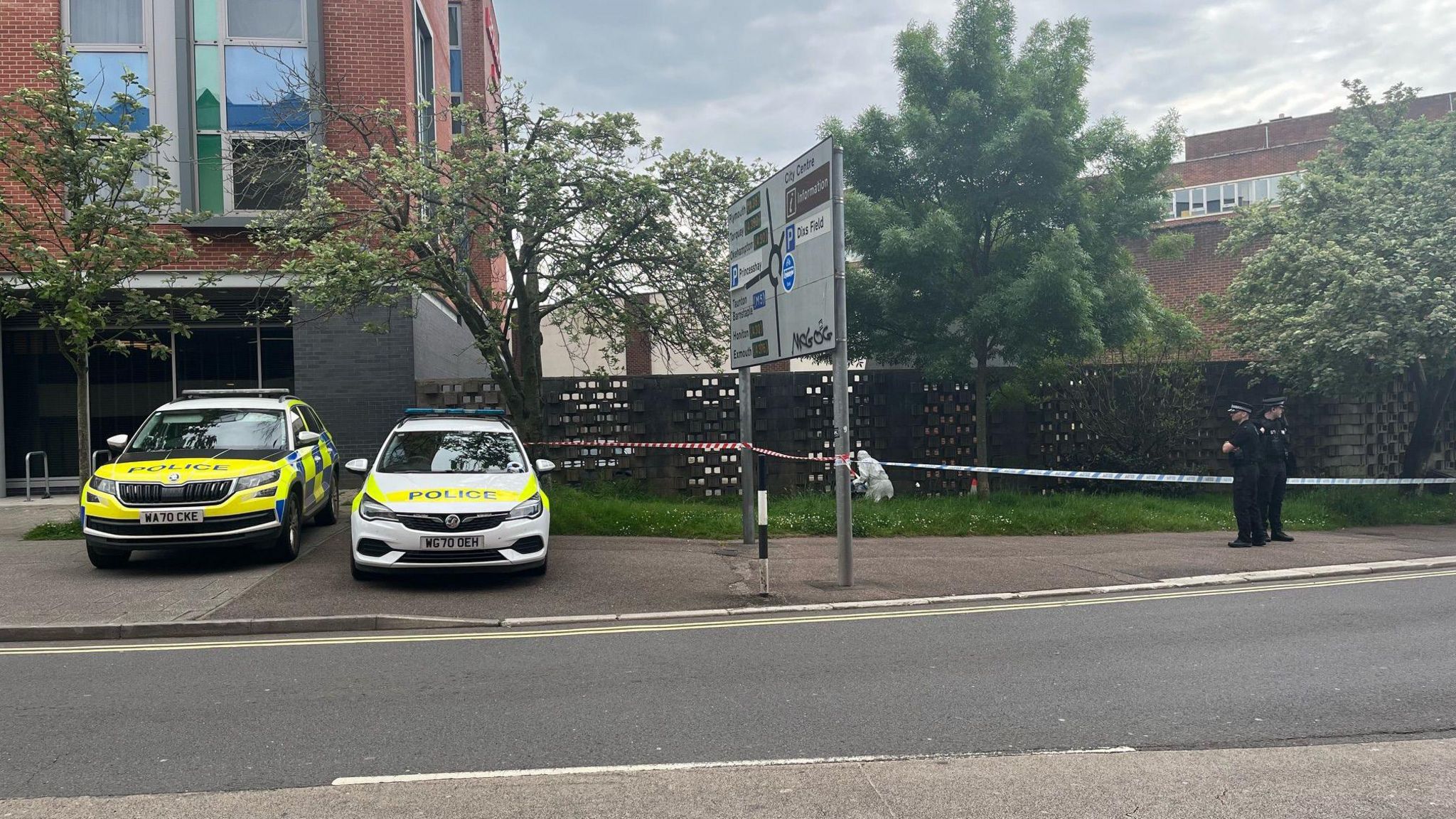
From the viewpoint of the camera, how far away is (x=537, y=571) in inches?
408

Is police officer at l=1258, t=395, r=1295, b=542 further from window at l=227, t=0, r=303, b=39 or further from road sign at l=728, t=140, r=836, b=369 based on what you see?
window at l=227, t=0, r=303, b=39

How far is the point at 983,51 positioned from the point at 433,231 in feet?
27.5

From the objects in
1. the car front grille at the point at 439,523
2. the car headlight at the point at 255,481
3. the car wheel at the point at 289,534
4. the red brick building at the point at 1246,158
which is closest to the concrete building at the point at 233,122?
the car wheel at the point at 289,534

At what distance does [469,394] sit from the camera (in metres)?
17.0

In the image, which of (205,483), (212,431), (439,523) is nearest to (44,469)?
(212,431)

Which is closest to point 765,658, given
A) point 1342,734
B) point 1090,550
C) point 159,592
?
point 1342,734

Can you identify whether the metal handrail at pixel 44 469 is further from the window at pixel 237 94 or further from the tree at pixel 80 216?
the window at pixel 237 94

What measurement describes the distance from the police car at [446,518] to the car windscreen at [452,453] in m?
0.02

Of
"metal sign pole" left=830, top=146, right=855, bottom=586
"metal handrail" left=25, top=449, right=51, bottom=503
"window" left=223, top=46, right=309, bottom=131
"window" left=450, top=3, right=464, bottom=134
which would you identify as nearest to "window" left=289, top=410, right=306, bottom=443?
"metal sign pole" left=830, top=146, right=855, bottom=586

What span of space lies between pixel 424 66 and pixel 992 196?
42.4 feet

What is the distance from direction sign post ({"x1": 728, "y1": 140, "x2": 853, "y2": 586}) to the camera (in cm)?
992

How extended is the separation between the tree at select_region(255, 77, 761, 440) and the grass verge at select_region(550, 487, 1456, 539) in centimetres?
183

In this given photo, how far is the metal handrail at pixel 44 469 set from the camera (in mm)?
16328

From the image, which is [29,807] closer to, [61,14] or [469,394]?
[469,394]
